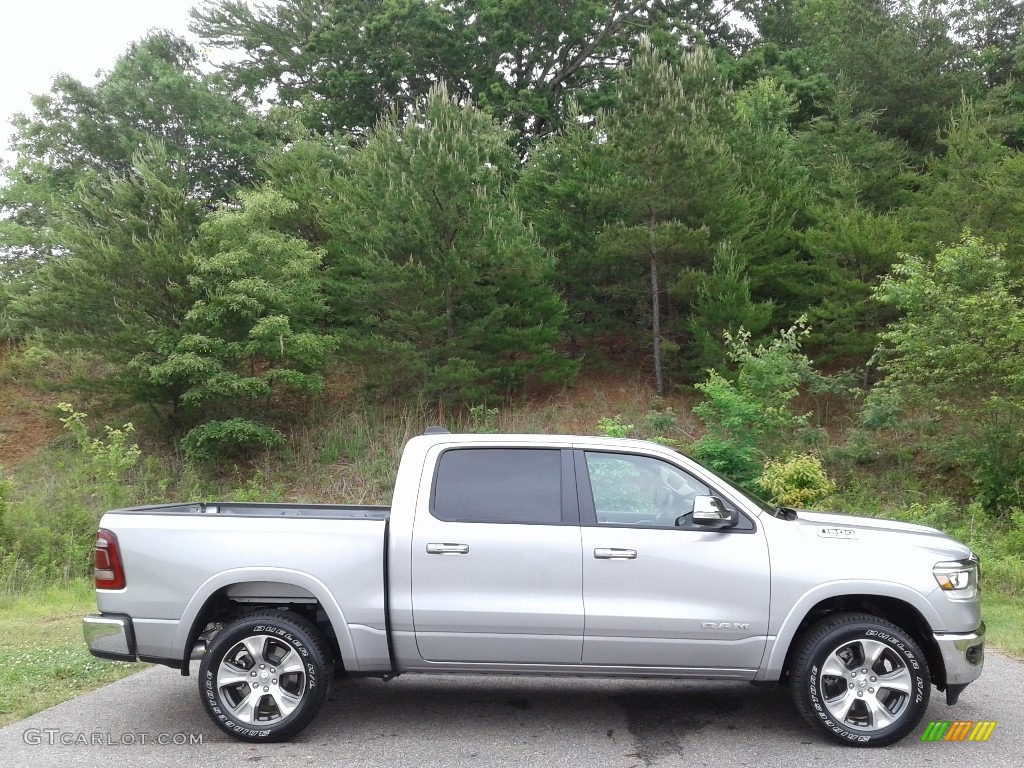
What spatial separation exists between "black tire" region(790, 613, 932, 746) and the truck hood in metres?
0.55

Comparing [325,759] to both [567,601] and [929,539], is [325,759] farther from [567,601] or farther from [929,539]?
[929,539]

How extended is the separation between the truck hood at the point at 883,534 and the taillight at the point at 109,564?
443cm

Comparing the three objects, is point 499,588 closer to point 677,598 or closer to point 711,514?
point 677,598

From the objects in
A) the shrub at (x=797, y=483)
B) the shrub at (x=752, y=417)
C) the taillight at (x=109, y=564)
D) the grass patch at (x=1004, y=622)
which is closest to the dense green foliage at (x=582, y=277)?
the shrub at (x=752, y=417)

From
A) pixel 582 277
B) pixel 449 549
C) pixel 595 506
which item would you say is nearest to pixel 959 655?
pixel 595 506

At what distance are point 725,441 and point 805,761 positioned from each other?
1082cm

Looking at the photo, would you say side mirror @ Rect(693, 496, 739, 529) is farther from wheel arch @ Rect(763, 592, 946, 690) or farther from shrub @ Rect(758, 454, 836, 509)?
shrub @ Rect(758, 454, 836, 509)

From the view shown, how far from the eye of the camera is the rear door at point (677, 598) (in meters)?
5.42

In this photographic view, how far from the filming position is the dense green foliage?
16.3 m

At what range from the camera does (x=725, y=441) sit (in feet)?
51.4

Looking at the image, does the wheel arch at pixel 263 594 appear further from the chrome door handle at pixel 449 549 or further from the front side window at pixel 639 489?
the front side window at pixel 639 489

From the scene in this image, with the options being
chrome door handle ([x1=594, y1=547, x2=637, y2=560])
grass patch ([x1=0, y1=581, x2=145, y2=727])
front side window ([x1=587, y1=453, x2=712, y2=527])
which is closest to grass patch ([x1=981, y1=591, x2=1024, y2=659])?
front side window ([x1=587, y1=453, x2=712, y2=527])

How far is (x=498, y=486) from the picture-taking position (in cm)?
575

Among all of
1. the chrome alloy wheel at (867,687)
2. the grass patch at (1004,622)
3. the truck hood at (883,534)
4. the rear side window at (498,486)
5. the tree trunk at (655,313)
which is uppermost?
the tree trunk at (655,313)
